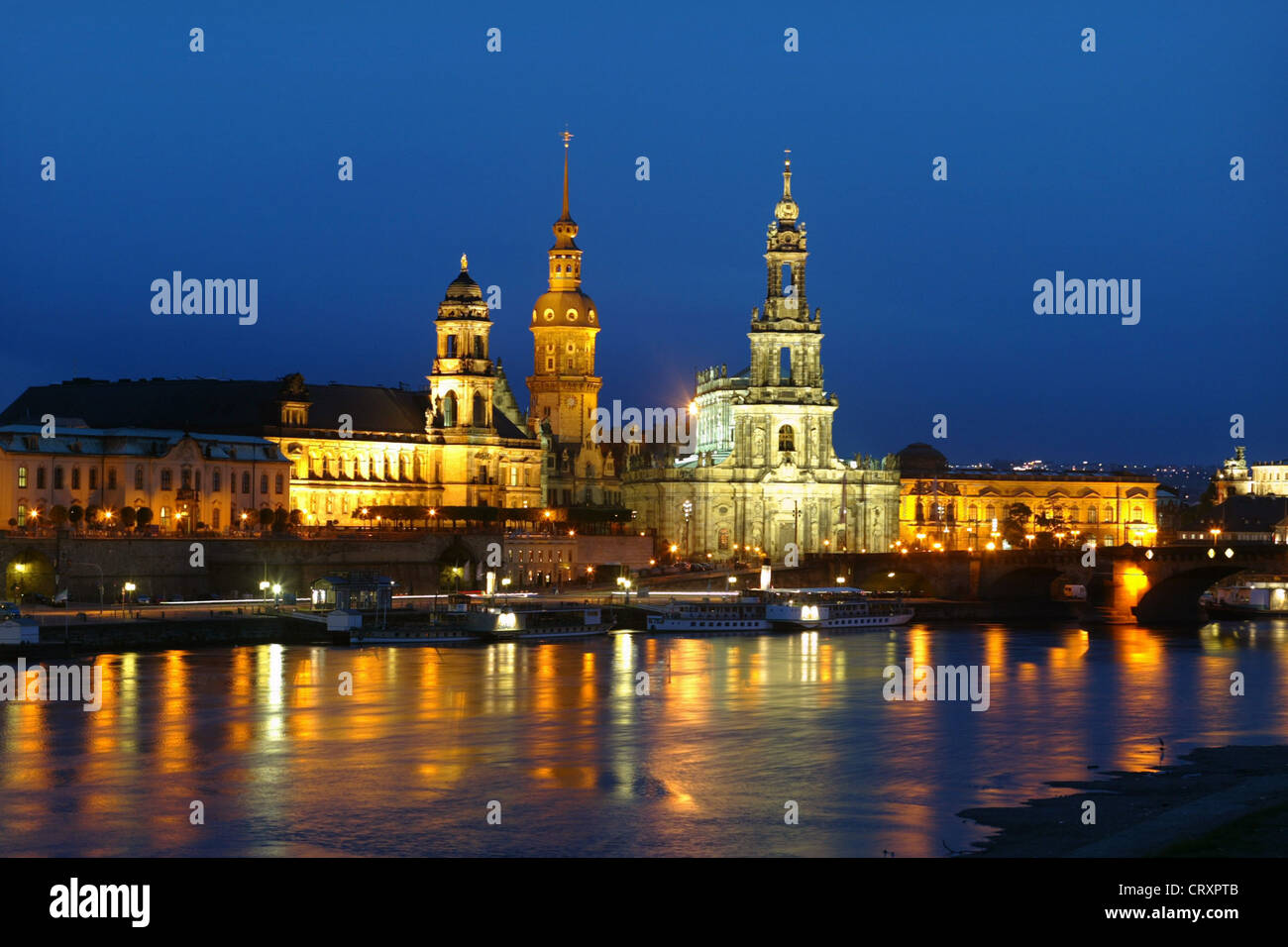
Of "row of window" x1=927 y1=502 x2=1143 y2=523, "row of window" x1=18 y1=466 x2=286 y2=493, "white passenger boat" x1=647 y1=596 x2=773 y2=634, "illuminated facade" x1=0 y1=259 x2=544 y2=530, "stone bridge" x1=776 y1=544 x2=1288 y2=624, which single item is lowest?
"white passenger boat" x1=647 y1=596 x2=773 y2=634

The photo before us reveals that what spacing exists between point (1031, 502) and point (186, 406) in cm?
9272

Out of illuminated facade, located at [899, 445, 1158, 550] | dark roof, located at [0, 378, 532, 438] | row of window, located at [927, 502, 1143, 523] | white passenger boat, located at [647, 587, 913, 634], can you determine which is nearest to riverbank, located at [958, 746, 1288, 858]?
white passenger boat, located at [647, 587, 913, 634]

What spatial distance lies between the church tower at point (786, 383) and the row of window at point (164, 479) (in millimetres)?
42475

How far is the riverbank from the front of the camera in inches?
1519

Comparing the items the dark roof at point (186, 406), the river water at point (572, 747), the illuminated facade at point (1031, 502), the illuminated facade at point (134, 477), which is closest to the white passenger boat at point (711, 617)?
the river water at point (572, 747)

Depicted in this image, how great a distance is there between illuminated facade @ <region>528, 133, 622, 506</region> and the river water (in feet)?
271

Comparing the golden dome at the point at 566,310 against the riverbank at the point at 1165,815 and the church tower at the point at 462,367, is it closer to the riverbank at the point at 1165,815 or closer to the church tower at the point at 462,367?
the church tower at the point at 462,367

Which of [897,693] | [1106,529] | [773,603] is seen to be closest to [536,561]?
[773,603]

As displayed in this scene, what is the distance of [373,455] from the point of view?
5610 inches

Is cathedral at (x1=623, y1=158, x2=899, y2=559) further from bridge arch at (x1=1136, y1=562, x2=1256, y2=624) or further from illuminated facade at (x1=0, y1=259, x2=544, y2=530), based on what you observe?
bridge arch at (x1=1136, y1=562, x2=1256, y2=624)

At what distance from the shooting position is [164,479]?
12062 cm

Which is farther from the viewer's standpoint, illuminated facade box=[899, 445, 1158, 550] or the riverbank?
illuminated facade box=[899, 445, 1158, 550]

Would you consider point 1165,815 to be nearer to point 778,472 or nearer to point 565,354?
point 778,472

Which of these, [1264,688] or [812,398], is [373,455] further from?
[1264,688]
